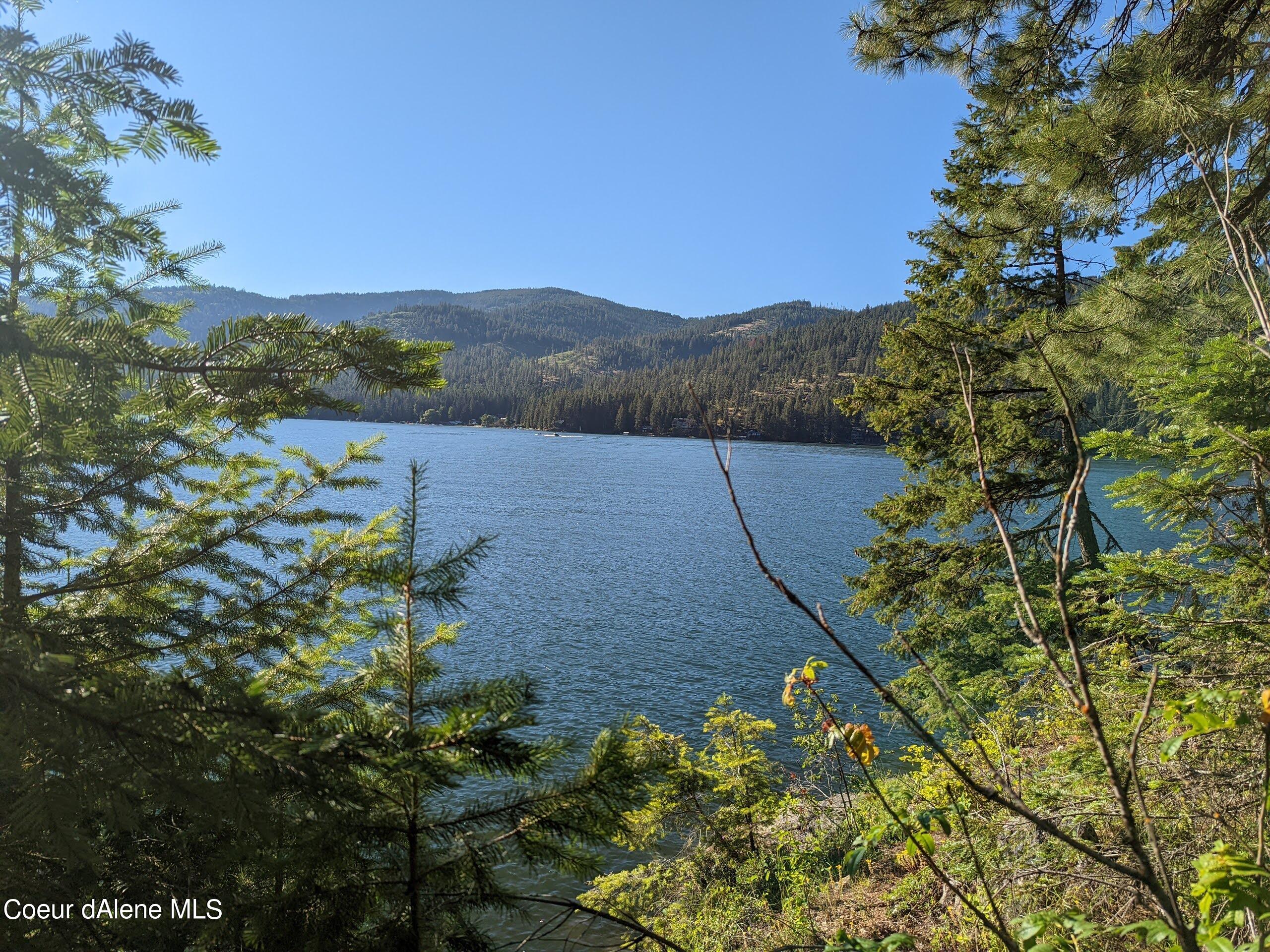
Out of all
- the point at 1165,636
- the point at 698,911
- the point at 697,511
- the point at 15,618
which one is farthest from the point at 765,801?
the point at 697,511

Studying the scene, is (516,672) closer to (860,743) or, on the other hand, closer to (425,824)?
(425,824)

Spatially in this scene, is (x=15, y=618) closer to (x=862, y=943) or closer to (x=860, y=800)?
(x=862, y=943)

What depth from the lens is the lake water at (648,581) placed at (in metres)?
14.3

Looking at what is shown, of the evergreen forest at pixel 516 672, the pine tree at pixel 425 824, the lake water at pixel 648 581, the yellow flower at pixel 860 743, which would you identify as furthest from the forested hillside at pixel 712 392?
the pine tree at pixel 425 824

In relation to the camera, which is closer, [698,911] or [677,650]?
[698,911]

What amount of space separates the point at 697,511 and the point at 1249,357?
3475cm

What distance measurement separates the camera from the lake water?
14.3 meters

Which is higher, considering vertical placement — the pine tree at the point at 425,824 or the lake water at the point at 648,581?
the pine tree at the point at 425,824

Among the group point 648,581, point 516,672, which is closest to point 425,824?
point 516,672

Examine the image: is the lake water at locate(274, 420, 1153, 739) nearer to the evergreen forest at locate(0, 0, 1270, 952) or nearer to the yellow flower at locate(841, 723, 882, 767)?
the evergreen forest at locate(0, 0, 1270, 952)

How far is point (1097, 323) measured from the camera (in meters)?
5.23

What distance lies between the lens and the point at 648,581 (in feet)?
76.7

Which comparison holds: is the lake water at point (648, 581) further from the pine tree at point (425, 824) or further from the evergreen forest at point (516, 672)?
the evergreen forest at point (516, 672)

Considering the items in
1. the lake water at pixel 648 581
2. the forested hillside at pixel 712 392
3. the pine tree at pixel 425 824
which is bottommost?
the lake water at pixel 648 581
